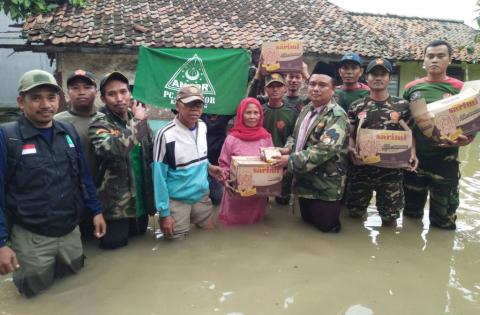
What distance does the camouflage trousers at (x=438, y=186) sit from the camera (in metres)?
3.62

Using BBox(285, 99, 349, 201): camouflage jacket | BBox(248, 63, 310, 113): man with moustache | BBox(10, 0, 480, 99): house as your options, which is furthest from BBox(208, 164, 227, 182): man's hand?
BBox(10, 0, 480, 99): house

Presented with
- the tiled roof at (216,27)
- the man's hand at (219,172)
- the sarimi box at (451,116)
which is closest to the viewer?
the sarimi box at (451,116)

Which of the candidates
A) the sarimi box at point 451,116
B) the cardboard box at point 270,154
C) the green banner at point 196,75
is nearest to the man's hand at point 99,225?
the cardboard box at point 270,154

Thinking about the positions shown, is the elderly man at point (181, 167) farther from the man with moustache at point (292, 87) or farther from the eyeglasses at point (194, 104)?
the man with moustache at point (292, 87)

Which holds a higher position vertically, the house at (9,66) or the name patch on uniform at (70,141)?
the house at (9,66)

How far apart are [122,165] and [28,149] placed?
2.62ft

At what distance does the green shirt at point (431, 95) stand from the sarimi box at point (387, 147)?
454 mm

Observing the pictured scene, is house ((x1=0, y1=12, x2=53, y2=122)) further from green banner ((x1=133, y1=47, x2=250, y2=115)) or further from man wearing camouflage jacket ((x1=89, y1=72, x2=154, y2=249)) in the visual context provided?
man wearing camouflage jacket ((x1=89, y1=72, x2=154, y2=249))

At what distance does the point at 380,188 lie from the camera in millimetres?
3664

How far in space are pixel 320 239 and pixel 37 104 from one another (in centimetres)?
266

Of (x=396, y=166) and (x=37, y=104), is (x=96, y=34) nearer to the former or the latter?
(x=37, y=104)

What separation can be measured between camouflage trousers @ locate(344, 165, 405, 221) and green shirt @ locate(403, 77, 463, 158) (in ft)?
1.17

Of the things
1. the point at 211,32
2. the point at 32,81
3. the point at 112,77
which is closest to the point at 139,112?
the point at 112,77

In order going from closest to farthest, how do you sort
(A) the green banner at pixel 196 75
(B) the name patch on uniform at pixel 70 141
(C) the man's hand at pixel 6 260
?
(C) the man's hand at pixel 6 260
(B) the name patch on uniform at pixel 70 141
(A) the green banner at pixel 196 75
